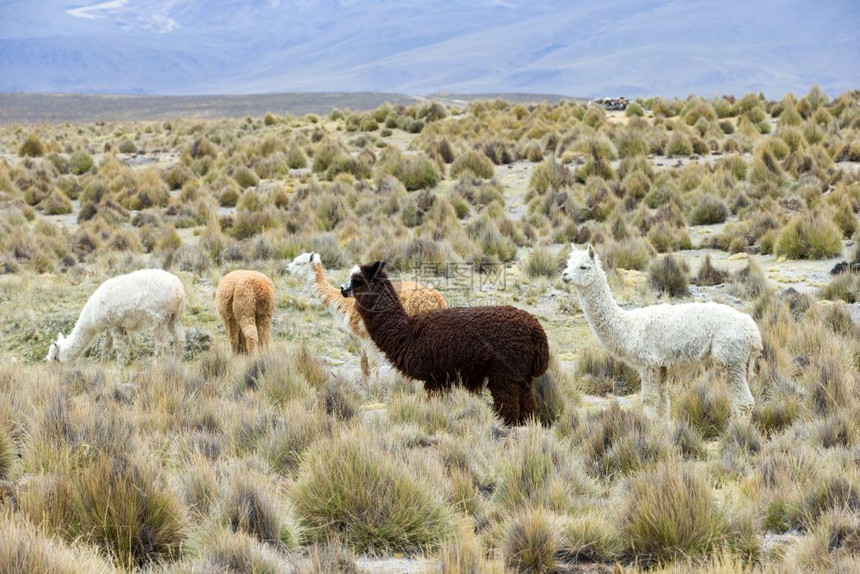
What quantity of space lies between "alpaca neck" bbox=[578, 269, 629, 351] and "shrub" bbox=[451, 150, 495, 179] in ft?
48.5

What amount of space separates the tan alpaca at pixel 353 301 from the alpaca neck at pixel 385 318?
1.49 feet

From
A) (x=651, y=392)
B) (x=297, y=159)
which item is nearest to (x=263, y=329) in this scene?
(x=651, y=392)

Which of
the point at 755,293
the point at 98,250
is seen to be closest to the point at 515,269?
the point at 755,293

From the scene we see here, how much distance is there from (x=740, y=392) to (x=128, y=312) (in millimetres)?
6049

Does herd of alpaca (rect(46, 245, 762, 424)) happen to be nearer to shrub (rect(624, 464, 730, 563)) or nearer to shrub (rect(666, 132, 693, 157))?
shrub (rect(624, 464, 730, 563))

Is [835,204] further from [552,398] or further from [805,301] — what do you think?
[552,398]

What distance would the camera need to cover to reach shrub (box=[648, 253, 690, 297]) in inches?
489

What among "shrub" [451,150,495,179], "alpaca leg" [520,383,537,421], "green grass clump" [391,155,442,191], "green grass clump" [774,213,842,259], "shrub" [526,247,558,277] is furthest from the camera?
"shrub" [451,150,495,179]

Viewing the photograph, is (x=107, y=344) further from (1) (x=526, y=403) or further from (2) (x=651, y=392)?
(2) (x=651, y=392)

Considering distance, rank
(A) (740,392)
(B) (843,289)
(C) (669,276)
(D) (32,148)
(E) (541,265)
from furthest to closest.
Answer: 1. (D) (32,148)
2. (E) (541,265)
3. (C) (669,276)
4. (B) (843,289)
5. (A) (740,392)

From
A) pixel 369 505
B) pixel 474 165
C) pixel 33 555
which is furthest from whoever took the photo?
pixel 474 165

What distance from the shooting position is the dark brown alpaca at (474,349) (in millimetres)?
6844

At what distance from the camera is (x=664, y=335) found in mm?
7035


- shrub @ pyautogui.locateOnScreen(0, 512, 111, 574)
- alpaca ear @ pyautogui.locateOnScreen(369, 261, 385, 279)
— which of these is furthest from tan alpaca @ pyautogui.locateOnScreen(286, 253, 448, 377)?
shrub @ pyautogui.locateOnScreen(0, 512, 111, 574)
